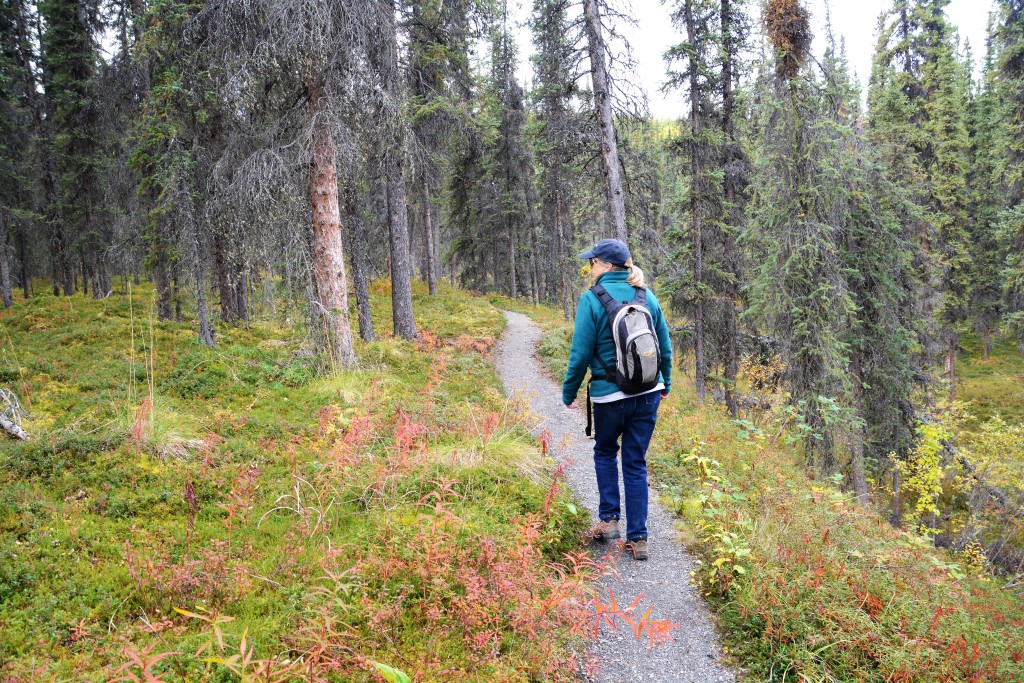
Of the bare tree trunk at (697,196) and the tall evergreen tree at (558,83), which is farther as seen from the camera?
the bare tree trunk at (697,196)

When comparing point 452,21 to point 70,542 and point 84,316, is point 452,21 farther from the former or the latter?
point 70,542

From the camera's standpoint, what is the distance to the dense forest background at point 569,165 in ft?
28.8

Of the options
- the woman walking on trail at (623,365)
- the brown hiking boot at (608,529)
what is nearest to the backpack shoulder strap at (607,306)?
the woman walking on trail at (623,365)

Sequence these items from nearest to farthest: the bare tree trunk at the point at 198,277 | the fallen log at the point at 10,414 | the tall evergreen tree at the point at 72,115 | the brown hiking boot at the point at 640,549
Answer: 1. the brown hiking boot at the point at 640,549
2. the fallen log at the point at 10,414
3. the bare tree trunk at the point at 198,277
4. the tall evergreen tree at the point at 72,115

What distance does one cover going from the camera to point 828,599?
11.5 feet

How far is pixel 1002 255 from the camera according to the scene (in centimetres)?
2819

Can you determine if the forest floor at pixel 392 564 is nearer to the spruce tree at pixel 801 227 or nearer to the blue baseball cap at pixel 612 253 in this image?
the blue baseball cap at pixel 612 253

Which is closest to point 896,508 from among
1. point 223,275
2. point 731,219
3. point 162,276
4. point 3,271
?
point 731,219

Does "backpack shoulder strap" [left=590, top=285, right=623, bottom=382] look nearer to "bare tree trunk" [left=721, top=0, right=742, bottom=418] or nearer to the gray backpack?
the gray backpack

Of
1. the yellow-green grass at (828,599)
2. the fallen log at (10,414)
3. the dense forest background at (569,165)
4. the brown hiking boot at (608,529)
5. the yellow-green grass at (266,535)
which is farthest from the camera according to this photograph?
the dense forest background at (569,165)

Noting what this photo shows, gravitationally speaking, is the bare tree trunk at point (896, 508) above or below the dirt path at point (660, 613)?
below

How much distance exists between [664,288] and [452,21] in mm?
9675

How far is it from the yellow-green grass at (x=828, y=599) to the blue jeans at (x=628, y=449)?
2.14ft

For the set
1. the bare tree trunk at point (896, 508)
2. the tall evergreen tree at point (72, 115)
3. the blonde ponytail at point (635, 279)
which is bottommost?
the bare tree trunk at point (896, 508)
